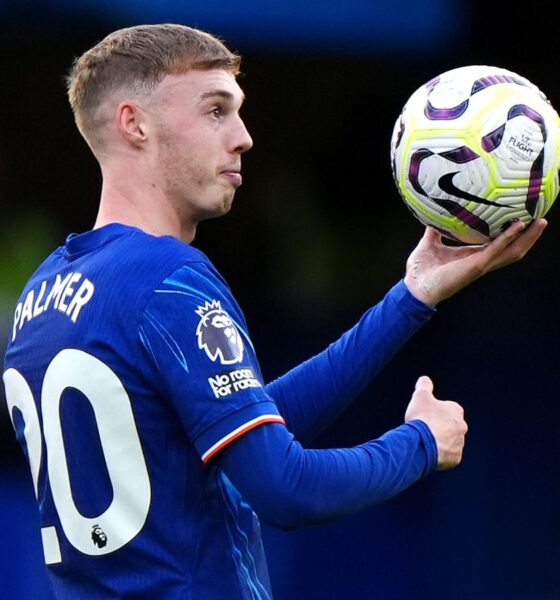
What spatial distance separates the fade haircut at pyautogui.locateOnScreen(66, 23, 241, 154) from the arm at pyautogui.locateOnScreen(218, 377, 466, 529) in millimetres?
882

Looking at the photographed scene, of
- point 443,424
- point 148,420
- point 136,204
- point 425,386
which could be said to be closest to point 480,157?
point 425,386

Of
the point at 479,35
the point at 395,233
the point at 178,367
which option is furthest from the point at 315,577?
the point at 178,367

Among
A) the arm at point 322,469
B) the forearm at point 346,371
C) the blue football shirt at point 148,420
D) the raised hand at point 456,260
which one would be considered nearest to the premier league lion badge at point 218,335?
the blue football shirt at point 148,420

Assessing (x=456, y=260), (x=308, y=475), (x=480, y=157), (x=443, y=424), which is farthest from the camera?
(x=456, y=260)

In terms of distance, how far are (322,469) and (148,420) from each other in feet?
1.22

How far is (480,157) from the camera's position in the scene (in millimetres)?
3227

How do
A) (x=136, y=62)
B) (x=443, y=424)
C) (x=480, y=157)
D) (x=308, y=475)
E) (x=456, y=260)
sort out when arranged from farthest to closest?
(x=456, y=260), (x=480, y=157), (x=136, y=62), (x=443, y=424), (x=308, y=475)

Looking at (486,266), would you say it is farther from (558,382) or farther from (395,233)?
(395,233)

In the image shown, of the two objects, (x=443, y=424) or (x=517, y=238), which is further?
(x=517, y=238)

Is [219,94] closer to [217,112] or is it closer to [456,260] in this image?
[217,112]

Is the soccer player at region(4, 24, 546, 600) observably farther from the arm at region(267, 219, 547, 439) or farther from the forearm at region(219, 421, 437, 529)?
the arm at region(267, 219, 547, 439)

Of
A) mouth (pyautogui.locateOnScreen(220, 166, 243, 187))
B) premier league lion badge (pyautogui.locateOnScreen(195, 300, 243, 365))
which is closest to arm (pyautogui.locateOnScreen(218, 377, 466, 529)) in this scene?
premier league lion badge (pyautogui.locateOnScreen(195, 300, 243, 365))

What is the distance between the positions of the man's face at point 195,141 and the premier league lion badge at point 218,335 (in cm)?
39

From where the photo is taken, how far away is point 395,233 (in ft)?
30.7
